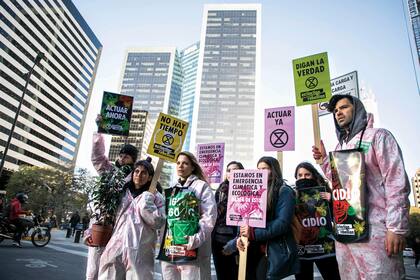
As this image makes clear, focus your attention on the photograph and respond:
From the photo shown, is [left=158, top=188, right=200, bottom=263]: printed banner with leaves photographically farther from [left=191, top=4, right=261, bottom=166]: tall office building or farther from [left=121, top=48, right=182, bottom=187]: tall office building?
[left=121, top=48, right=182, bottom=187]: tall office building

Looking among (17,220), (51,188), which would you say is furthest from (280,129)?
(51,188)

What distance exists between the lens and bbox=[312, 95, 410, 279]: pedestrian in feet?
5.33

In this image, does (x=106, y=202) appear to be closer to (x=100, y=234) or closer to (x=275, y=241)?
(x=100, y=234)

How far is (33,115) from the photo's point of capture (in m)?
67.9

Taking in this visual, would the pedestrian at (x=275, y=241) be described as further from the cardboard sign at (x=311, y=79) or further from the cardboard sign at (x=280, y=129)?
the cardboard sign at (x=311, y=79)

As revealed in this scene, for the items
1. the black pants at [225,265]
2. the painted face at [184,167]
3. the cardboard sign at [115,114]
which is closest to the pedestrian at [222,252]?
the black pants at [225,265]

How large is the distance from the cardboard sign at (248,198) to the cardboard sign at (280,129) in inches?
59.7

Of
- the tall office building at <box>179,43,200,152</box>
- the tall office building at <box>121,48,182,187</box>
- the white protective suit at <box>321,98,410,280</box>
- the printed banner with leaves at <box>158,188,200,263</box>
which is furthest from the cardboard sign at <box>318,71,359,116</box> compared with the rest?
the tall office building at <box>179,43,200,152</box>

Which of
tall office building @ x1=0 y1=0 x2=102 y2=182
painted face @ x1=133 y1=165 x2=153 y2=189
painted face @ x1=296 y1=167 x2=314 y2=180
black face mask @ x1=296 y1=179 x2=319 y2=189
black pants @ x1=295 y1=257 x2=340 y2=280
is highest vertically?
tall office building @ x1=0 y1=0 x2=102 y2=182

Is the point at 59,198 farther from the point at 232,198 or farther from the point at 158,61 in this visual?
the point at 158,61

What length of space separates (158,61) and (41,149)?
322 feet

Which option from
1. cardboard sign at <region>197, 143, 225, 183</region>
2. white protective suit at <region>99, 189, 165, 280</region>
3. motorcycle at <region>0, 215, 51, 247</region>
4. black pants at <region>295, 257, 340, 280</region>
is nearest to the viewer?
white protective suit at <region>99, 189, 165, 280</region>

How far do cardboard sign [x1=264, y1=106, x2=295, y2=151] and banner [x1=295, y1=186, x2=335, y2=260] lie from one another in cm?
89

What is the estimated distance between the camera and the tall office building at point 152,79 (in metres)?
147
